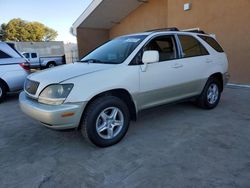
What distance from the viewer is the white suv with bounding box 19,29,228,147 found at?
118 inches

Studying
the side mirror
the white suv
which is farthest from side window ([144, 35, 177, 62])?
the side mirror

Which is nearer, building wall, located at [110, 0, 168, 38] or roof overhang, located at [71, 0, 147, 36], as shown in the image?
building wall, located at [110, 0, 168, 38]

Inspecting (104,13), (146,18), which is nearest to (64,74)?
(146,18)

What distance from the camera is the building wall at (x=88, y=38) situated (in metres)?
13.8

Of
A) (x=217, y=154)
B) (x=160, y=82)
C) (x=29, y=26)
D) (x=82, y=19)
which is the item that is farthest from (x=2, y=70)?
(x=29, y=26)

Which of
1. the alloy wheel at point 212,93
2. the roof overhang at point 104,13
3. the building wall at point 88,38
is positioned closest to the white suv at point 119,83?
the alloy wheel at point 212,93

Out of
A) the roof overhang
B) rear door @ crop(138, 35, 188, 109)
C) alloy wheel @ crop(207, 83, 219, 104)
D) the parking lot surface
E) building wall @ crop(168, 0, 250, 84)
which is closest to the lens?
the parking lot surface

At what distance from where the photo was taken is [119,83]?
3.29m

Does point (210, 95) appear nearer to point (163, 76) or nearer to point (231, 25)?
point (163, 76)

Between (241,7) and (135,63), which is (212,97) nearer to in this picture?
(135,63)

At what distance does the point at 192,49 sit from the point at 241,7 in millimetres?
3883

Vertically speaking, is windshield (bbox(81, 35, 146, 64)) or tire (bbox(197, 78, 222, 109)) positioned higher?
windshield (bbox(81, 35, 146, 64))

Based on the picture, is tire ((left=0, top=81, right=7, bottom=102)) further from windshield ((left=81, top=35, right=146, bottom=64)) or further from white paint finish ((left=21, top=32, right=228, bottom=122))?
windshield ((left=81, top=35, right=146, bottom=64))

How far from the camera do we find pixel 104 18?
13.1 meters
